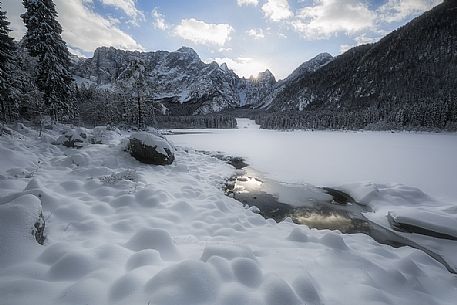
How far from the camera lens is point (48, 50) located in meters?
23.5

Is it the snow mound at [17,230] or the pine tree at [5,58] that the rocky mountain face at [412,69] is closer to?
the pine tree at [5,58]

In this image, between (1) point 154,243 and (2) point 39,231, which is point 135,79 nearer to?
(2) point 39,231

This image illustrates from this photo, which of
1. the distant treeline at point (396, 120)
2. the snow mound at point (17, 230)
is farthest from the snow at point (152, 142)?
the distant treeline at point (396, 120)

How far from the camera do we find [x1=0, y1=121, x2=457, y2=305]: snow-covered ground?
3.22m

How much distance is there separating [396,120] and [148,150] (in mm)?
97203

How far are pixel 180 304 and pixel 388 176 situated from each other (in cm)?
1493

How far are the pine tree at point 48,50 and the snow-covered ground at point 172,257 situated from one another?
Result: 18.7 meters

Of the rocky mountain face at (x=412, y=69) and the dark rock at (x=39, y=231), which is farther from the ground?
the rocky mountain face at (x=412, y=69)

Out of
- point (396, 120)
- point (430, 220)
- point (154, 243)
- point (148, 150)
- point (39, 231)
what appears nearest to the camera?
point (39, 231)

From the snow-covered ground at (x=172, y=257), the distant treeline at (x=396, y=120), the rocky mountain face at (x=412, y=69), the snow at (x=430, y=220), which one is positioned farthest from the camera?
the rocky mountain face at (x=412, y=69)

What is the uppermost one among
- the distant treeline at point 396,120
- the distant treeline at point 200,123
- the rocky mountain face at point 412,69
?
the rocky mountain face at point 412,69

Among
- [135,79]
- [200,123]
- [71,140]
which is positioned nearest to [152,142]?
[71,140]

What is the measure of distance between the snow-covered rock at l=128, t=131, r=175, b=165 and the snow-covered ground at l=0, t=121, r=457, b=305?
4966 millimetres

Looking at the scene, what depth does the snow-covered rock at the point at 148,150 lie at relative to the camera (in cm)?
1402
